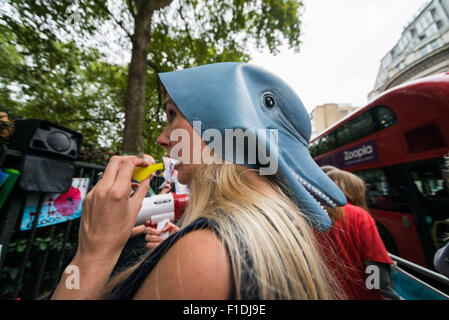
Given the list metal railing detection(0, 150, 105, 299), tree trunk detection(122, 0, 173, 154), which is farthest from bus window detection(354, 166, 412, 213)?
metal railing detection(0, 150, 105, 299)

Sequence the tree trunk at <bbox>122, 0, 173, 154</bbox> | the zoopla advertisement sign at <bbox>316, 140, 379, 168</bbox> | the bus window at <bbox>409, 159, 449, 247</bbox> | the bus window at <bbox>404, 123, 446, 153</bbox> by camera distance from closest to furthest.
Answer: the bus window at <bbox>404, 123, 446, 153</bbox> < the bus window at <bbox>409, 159, 449, 247</bbox> < the tree trunk at <bbox>122, 0, 173, 154</bbox> < the zoopla advertisement sign at <bbox>316, 140, 379, 168</bbox>

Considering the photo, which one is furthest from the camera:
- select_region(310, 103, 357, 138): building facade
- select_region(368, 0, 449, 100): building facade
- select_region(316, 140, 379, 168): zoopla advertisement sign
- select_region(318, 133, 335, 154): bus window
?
select_region(310, 103, 357, 138): building facade

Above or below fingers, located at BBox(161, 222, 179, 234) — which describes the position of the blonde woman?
above

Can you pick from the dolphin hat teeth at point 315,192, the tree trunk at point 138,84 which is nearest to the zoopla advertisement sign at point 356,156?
the dolphin hat teeth at point 315,192

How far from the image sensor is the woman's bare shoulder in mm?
475

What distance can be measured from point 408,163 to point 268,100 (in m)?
4.74

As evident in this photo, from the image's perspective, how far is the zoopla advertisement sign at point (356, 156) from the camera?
15.3 ft

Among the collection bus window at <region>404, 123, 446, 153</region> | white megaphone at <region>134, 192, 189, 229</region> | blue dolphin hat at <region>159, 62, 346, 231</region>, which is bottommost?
white megaphone at <region>134, 192, 189, 229</region>

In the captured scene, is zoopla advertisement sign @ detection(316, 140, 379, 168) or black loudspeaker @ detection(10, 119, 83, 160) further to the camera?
zoopla advertisement sign @ detection(316, 140, 379, 168)

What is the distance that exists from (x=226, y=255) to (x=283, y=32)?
869 cm

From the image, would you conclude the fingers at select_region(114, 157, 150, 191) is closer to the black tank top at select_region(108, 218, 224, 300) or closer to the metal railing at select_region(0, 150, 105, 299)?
the black tank top at select_region(108, 218, 224, 300)

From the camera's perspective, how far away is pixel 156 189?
16.1 feet

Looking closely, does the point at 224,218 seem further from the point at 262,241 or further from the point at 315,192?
the point at 315,192

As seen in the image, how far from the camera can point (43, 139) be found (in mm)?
2268
